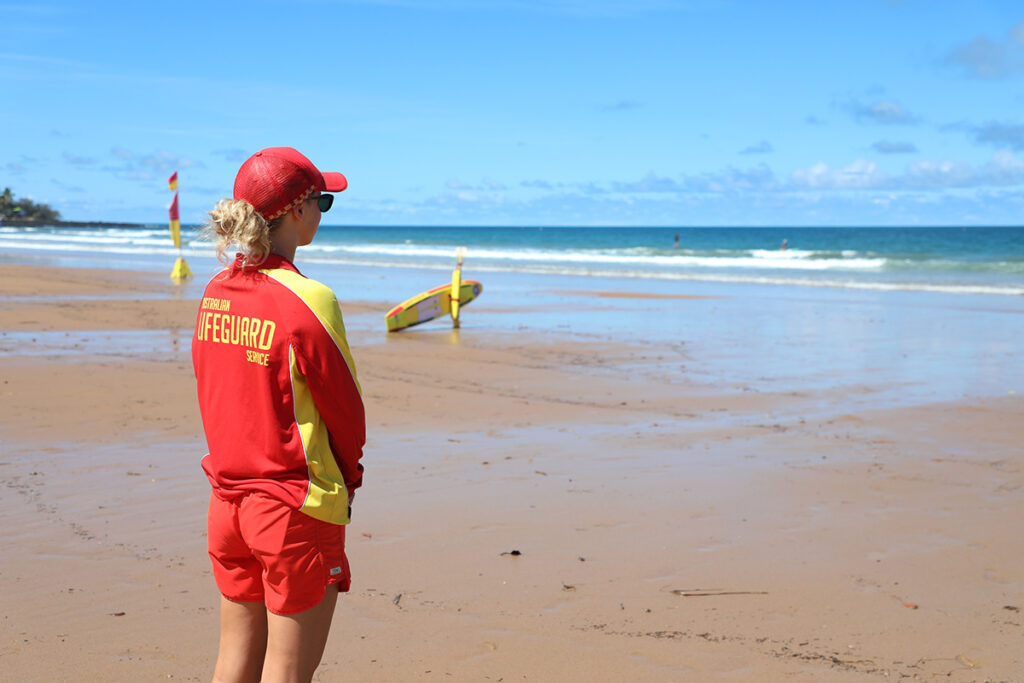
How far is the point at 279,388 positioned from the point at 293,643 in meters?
0.61

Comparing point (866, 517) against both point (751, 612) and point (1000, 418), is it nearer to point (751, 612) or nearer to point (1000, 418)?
point (751, 612)

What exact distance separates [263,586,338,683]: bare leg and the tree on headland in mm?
107436

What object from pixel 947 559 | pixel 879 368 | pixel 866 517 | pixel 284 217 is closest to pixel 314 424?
pixel 284 217

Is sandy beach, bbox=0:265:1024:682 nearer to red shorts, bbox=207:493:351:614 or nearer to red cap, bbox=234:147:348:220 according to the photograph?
red shorts, bbox=207:493:351:614

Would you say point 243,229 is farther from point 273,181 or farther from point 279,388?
point 279,388

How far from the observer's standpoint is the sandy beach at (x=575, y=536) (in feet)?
11.2

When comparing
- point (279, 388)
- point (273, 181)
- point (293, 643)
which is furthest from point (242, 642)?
point (273, 181)

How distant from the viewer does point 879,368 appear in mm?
10617

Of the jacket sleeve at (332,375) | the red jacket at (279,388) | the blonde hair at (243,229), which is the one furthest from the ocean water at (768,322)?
the jacket sleeve at (332,375)

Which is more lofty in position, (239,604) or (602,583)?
(239,604)

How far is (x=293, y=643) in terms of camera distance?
215cm

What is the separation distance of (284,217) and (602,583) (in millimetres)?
2528

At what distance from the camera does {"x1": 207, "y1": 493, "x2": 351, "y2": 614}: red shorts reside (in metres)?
2.09

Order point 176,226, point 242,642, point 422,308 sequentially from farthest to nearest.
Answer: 1. point 176,226
2. point 422,308
3. point 242,642
